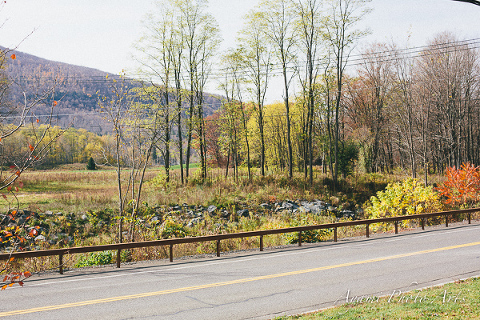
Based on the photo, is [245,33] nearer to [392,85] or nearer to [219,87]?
[219,87]

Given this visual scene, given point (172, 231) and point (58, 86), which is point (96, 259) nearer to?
point (172, 231)

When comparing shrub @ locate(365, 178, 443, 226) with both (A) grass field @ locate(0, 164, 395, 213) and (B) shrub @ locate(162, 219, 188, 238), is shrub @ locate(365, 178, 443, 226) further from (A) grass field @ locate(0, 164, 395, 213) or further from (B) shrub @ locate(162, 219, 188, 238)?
(B) shrub @ locate(162, 219, 188, 238)

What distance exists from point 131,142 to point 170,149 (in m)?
12.4

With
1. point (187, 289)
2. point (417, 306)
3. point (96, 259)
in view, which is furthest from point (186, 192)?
point (417, 306)

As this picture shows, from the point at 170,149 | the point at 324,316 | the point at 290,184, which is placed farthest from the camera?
the point at 290,184

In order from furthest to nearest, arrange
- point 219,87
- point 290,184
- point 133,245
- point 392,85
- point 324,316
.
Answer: point 392,85, point 219,87, point 290,184, point 133,245, point 324,316

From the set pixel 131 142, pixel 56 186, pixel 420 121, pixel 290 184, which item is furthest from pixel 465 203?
pixel 56 186

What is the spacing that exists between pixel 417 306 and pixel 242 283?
4421mm

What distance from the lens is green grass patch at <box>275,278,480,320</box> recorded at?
6.57 m

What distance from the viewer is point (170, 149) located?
27844 millimetres

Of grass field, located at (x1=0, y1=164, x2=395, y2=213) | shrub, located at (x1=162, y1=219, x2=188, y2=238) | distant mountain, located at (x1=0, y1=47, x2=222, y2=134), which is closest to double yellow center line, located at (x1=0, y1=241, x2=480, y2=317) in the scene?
distant mountain, located at (x1=0, y1=47, x2=222, y2=134)

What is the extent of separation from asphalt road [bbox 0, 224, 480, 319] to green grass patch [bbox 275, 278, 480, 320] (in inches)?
19.1

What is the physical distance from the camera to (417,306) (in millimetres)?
7020

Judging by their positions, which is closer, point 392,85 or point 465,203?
point 465,203
